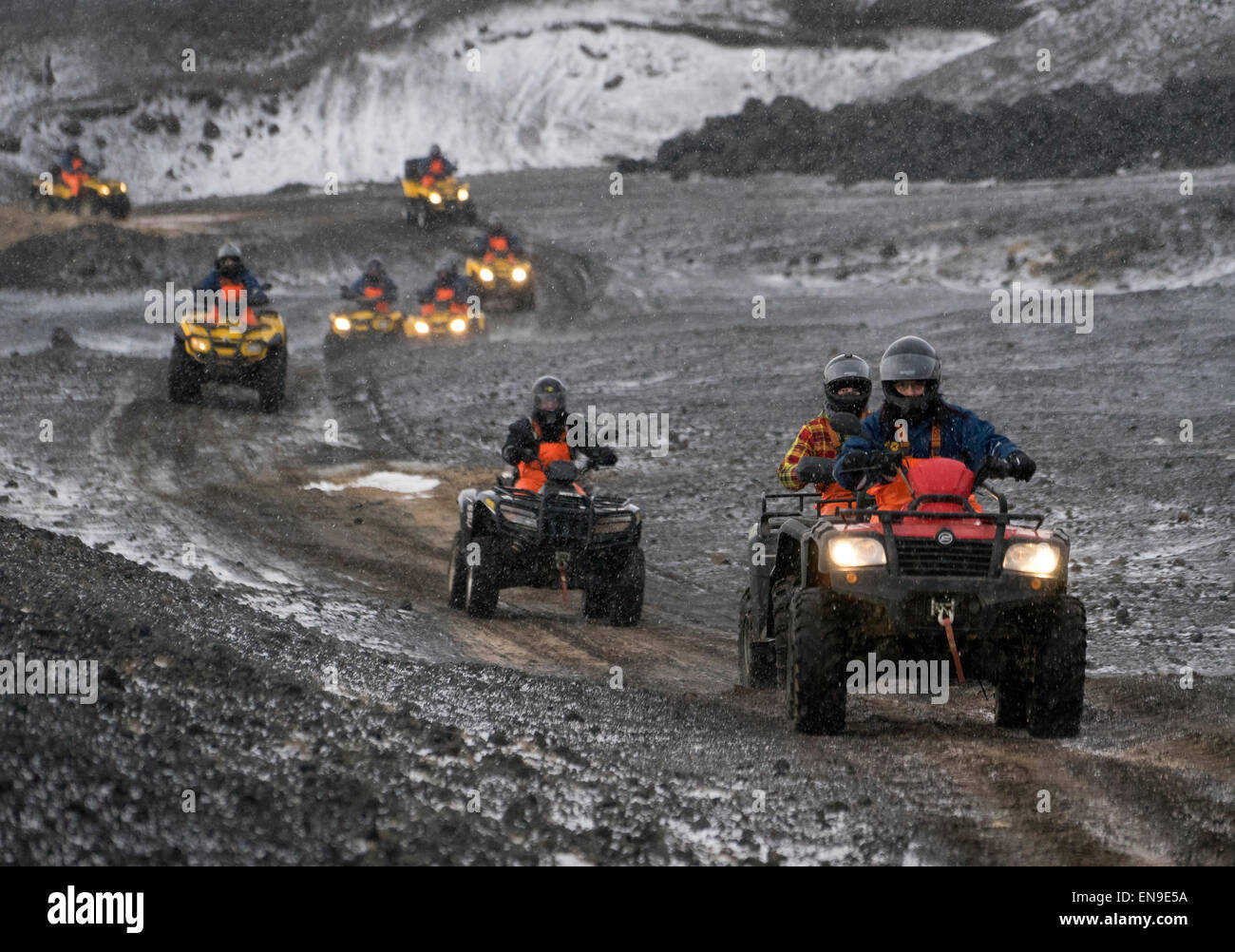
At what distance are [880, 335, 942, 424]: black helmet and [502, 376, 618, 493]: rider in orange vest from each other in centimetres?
385

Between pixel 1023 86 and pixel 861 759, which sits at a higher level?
pixel 1023 86

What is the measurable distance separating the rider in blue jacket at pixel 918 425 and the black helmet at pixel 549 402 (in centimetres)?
399

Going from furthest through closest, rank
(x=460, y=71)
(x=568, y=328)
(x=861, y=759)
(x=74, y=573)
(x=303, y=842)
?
(x=460, y=71) → (x=568, y=328) → (x=74, y=573) → (x=861, y=759) → (x=303, y=842)

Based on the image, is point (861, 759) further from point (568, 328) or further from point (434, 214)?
point (434, 214)

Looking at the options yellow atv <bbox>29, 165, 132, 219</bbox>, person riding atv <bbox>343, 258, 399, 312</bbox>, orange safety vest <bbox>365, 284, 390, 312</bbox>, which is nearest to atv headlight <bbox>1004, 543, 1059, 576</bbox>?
person riding atv <bbox>343, 258, 399, 312</bbox>

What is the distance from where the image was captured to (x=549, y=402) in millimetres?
11148

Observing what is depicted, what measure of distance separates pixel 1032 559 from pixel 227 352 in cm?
1389

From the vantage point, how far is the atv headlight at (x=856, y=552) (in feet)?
21.5

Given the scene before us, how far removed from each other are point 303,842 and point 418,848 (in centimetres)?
36

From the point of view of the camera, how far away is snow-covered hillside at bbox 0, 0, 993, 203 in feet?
176

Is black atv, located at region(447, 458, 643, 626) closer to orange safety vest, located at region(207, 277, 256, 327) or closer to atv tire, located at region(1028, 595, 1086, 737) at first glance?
atv tire, located at region(1028, 595, 1086, 737)

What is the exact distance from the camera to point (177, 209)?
4575 centimetres

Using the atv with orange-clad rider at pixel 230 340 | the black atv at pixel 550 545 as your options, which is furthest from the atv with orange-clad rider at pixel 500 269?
the black atv at pixel 550 545
